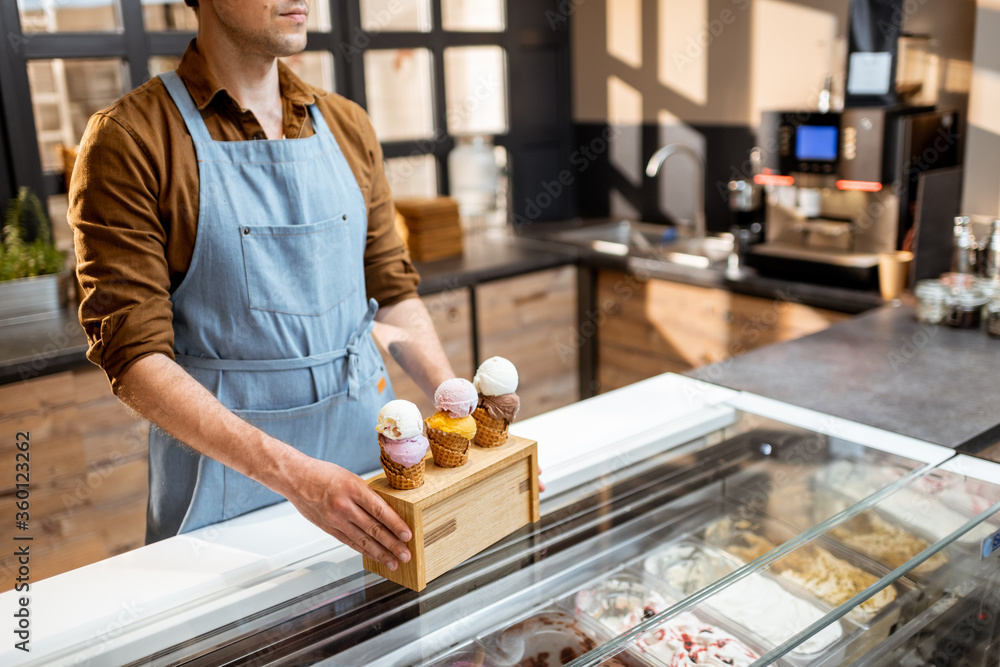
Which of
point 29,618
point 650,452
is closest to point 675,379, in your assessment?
point 650,452

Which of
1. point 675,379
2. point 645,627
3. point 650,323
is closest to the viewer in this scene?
point 645,627

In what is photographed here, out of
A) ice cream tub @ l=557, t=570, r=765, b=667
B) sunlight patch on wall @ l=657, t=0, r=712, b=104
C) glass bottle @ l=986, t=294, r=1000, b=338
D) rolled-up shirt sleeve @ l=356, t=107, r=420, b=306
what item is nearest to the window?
sunlight patch on wall @ l=657, t=0, r=712, b=104

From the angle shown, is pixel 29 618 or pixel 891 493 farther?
pixel 891 493

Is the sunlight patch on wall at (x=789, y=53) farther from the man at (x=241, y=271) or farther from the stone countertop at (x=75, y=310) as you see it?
the man at (x=241, y=271)

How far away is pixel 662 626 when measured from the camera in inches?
37.1

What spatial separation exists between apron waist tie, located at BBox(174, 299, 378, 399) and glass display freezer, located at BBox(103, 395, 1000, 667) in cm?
41

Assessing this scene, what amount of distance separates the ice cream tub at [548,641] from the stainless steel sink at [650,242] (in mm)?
2246

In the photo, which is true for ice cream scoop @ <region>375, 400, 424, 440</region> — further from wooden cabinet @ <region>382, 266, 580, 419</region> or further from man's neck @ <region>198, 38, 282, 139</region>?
wooden cabinet @ <region>382, 266, 580, 419</region>

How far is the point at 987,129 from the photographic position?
2699 millimetres

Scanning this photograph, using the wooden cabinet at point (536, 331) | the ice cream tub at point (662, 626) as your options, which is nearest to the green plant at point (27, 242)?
the wooden cabinet at point (536, 331)

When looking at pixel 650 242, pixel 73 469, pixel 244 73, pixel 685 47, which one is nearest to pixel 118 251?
pixel 244 73

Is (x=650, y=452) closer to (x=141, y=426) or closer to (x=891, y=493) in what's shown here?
(x=891, y=493)

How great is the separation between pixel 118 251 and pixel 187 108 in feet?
0.89

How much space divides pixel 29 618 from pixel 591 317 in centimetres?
275
